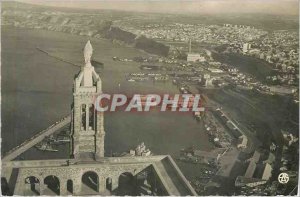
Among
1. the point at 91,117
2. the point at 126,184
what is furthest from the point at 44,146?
the point at 126,184

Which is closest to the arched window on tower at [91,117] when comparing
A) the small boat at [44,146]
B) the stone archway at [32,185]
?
the small boat at [44,146]

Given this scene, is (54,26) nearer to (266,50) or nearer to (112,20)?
(112,20)

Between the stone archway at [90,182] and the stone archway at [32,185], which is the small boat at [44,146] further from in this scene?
the stone archway at [90,182]

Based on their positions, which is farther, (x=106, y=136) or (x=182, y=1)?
(x=106, y=136)

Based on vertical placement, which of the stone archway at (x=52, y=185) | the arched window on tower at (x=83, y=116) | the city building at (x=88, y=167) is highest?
the arched window on tower at (x=83, y=116)

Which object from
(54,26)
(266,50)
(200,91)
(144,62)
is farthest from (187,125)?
(54,26)

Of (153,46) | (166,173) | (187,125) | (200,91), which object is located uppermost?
(153,46)
